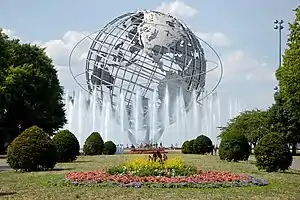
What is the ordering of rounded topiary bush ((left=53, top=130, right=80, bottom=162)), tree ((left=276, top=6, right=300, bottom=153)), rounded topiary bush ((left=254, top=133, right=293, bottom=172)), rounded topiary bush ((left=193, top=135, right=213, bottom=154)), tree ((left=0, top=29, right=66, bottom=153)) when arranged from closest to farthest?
rounded topiary bush ((left=254, top=133, right=293, bottom=172)) → rounded topiary bush ((left=53, top=130, right=80, bottom=162)) → tree ((left=276, top=6, right=300, bottom=153)) → rounded topiary bush ((left=193, top=135, right=213, bottom=154)) → tree ((left=0, top=29, right=66, bottom=153))

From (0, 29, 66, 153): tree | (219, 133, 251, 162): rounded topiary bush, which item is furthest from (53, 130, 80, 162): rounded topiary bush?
(0, 29, 66, 153): tree

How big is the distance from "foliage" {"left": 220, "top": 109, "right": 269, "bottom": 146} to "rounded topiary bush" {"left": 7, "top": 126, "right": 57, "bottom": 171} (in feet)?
115

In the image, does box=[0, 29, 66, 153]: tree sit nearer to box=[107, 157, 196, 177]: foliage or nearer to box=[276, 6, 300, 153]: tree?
box=[276, 6, 300, 153]: tree

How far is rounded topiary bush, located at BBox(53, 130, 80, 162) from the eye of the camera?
30.8 m

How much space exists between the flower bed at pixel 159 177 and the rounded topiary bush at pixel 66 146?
10.7 metres

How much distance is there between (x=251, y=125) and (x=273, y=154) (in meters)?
36.1

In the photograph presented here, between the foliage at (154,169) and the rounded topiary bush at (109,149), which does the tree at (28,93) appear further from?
the foliage at (154,169)

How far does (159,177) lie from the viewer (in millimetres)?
18531

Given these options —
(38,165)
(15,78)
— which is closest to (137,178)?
(38,165)

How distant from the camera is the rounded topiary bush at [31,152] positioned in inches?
936

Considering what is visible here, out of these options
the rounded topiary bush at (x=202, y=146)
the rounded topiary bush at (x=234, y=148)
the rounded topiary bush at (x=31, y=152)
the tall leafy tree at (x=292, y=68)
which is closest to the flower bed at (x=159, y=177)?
the rounded topiary bush at (x=31, y=152)

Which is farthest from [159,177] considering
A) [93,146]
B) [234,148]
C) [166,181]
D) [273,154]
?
[93,146]

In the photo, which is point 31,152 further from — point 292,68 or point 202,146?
point 202,146

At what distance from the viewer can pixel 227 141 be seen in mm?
32625
